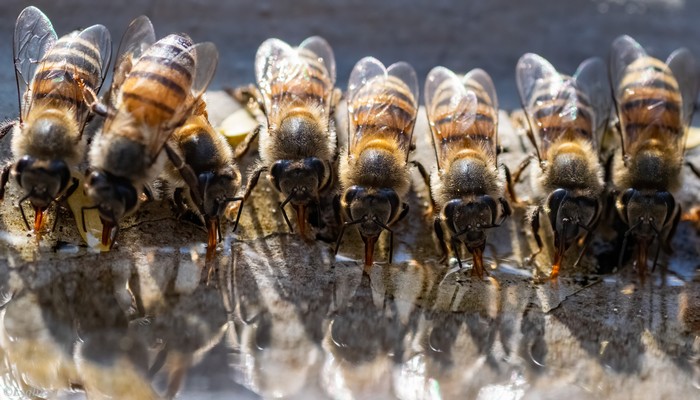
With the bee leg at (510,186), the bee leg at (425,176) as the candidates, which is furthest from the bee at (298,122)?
the bee leg at (510,186)

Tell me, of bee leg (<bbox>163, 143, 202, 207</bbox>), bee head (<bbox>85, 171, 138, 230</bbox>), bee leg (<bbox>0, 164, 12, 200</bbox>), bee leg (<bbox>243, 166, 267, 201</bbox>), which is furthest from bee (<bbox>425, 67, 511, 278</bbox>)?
bee leg (<bbox>0, 164, 12, 200</bbox>)

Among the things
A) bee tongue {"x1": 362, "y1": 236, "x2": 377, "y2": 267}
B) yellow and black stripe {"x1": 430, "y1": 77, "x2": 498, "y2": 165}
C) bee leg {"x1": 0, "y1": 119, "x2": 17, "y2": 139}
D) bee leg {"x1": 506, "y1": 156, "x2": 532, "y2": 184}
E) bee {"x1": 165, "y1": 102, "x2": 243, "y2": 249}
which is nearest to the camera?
bee {"x1": 165, "y1": 102, "x2": 243, "y2": 249}

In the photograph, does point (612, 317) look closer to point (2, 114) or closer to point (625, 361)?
point (625, 361)

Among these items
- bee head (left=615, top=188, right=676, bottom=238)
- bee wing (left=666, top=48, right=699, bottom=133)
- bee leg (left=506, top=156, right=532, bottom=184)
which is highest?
bee wing (left=666, top=48, right=699, bottom=133)

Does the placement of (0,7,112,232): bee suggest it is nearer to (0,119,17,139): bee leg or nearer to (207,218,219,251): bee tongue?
(0,119,17,139): bee leg

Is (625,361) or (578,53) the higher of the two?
(578,53)

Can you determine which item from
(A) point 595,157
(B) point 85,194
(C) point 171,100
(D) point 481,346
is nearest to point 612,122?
(A) point 595,157
